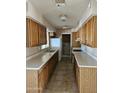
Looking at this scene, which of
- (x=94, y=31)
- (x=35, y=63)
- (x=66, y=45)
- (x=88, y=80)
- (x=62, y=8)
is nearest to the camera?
(x=94, y=31)

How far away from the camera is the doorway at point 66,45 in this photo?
12.9m

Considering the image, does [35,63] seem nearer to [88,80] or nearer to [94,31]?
[88,80]

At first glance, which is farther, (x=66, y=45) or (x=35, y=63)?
(x=66, y=45)

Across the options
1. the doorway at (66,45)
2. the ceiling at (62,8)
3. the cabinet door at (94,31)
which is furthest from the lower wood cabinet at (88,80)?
the doorway at (66,45)

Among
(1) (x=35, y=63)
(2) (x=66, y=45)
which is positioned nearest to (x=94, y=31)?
(1) (x=35, y=63)

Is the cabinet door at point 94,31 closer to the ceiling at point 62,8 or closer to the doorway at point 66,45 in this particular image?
the ceiling at point 62,8

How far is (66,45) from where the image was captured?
514 inches

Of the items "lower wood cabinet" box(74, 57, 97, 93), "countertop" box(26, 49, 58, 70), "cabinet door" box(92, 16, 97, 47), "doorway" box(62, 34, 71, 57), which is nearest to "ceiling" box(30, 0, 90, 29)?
"cabinet door" box(92, 16, 97, 47)
